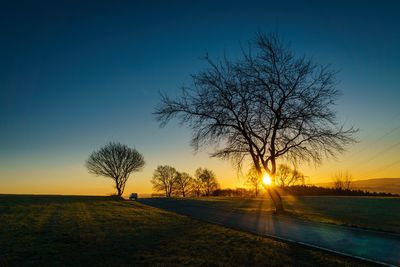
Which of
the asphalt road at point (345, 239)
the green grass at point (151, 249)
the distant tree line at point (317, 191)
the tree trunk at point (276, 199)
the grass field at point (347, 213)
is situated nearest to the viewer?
the green grass at point (151, 249)

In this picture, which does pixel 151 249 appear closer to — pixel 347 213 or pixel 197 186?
pixel 347 213

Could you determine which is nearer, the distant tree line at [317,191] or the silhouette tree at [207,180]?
the distant tree line at [317,191]

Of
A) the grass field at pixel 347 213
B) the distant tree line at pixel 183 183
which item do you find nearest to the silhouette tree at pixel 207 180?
the distant tree line at pixel 183 183

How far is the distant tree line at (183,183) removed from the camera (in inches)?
4291

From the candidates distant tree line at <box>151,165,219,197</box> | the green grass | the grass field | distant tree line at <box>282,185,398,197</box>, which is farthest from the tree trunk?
distant tree line at <box>151,165,219,197</box>

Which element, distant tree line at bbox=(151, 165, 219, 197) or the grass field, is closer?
the grass field

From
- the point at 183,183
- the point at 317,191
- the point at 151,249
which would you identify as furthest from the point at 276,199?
the point at 183,183

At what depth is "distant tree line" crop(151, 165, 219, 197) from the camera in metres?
109

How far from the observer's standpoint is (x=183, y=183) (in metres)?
111

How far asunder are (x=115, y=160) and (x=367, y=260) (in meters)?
68.8

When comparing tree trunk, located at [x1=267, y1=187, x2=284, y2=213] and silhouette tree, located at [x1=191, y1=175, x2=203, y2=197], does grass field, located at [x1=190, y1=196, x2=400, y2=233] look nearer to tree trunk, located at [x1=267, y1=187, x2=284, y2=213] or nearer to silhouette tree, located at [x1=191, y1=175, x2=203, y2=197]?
tree trunk, located at [x1=267, y1=187, x2=284, y2=213]

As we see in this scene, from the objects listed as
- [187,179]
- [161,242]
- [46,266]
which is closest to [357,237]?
[161,242]

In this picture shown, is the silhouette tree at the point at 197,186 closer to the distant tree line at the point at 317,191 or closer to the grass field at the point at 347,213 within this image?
the distant tree line at the point at 317,191

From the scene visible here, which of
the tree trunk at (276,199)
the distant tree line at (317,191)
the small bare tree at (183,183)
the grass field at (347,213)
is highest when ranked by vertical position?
the small bare tree at (183,183)
